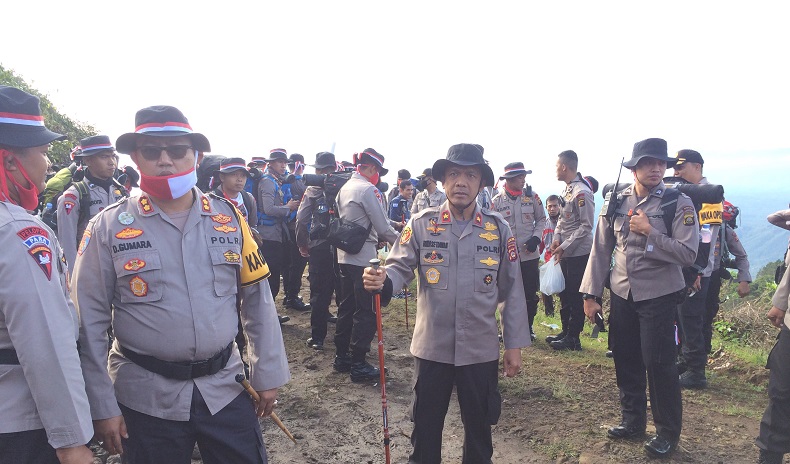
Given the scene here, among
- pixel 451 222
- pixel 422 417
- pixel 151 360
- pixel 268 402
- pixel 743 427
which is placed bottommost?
pixel 743 427

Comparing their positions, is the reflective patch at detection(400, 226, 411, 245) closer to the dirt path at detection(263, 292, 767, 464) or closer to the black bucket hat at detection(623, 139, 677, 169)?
the dirt path at detection(263, 292, 767, 464)

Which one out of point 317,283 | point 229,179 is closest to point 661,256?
point 317,283

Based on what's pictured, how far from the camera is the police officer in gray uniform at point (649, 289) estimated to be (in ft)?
13.5

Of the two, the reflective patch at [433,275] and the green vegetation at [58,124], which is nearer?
the reflective patch at [433,275]

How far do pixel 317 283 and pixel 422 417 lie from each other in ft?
11.8

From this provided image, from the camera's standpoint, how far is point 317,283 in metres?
6.80

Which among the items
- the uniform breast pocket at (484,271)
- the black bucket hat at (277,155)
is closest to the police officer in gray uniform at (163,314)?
the uniform breast pocket at (484,271)

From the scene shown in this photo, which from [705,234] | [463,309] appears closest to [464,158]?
[463,309]

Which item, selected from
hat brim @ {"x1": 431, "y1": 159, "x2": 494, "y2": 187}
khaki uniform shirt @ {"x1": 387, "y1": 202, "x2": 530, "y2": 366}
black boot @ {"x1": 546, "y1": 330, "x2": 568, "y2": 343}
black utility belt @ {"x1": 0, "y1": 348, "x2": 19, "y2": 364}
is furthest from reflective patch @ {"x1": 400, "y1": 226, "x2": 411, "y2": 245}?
black boot @ {"x1": 546, "y1": 330, "x2": 568, "y2": 343}

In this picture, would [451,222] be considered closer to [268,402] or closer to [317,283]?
[268,402]

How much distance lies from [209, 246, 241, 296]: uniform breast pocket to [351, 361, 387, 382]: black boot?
11.7 feet

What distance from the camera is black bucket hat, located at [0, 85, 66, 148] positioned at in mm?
2066

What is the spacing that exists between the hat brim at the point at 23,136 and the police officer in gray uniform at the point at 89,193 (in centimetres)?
321

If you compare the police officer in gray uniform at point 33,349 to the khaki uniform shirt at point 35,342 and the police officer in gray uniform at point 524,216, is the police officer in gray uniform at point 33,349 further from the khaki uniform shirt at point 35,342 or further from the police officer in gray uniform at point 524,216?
the police officer in gray uniform at point 524,216
